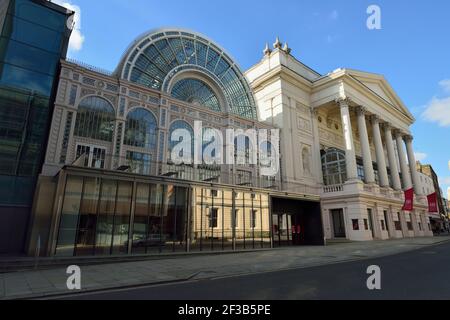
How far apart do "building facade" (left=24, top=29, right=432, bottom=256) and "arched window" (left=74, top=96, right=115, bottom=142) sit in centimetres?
7

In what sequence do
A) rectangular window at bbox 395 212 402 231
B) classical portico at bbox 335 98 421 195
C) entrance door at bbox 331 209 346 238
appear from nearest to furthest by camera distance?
entrance door at bbox 331 209 346 238 → classical portico at bbox 335 98 421 195 → rectangular window at bbox 395 212 402 231

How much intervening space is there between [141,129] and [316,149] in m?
25.2

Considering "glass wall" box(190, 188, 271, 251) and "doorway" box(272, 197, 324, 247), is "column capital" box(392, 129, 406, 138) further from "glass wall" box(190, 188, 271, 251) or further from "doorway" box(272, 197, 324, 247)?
"glass wall" box(190, 188, 271, 251)

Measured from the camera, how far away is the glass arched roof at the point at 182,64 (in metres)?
22.2

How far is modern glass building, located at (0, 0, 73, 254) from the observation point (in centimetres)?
1600

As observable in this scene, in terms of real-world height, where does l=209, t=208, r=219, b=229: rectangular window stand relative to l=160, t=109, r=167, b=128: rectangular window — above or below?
below

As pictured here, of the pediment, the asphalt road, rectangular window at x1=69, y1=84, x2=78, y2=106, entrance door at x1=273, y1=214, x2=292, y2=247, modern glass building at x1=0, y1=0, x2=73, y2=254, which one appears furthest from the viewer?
the pediment

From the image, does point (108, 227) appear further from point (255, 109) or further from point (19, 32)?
point (255, 109)

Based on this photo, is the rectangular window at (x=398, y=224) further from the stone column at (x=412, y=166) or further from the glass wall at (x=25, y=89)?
the glass wall at (x=25, y=89)

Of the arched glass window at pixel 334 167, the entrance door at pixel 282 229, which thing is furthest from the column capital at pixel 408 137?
the entrance door at pixel 282 229

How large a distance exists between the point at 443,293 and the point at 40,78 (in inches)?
887

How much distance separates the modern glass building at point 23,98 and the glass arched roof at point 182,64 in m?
5.11

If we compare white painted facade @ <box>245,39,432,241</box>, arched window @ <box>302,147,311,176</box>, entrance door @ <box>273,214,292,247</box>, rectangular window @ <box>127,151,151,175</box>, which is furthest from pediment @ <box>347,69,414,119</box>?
rectangular window @ <box>127,151,151,175</box>
